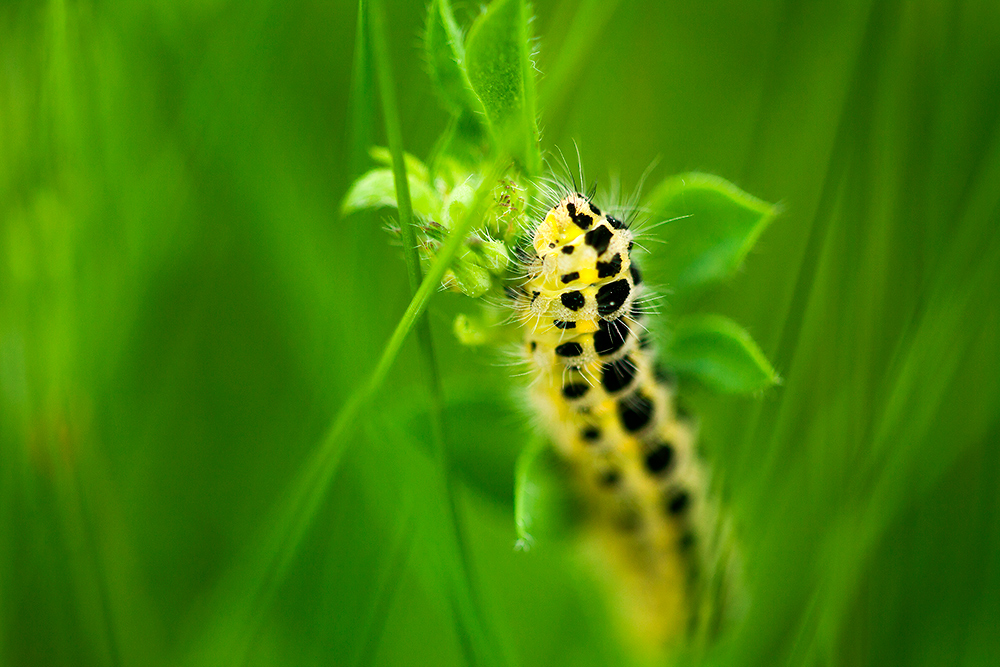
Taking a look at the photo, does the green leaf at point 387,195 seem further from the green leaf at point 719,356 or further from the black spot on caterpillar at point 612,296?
the green leaf at point 719,356

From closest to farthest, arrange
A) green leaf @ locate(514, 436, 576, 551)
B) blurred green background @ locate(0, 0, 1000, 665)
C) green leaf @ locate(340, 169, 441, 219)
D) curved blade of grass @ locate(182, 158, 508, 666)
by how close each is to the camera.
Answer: curved blade of grass @ locate(182, 158, 508, 666)
green leaf @ locate(340, 169, 441, 219)
green leaf @ locate(514, 436, 576, 551)
blurred green background @ locate(0, 0, 1000, 665)

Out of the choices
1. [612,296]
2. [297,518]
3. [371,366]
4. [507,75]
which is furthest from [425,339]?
[371,366]

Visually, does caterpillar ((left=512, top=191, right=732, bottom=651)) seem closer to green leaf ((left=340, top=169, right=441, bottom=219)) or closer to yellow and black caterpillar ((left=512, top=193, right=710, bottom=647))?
yellow and black caterpillar ((left=512, top=193, right=710, bottom=647))

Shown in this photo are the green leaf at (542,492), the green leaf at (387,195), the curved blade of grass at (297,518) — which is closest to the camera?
the curved blade of grass at (297,518)

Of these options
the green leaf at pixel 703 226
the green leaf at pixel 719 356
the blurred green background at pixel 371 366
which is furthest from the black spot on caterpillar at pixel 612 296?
the blurred green background at pixel 371 366

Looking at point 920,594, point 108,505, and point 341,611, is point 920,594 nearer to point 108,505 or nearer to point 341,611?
point 341,611

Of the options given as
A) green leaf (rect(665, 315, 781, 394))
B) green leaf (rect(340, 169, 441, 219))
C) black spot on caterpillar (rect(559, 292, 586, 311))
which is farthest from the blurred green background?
green leaf (rect(340, 169, 441, 219))

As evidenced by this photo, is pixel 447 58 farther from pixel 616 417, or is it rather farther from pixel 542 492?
pixel 542 492
